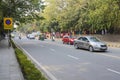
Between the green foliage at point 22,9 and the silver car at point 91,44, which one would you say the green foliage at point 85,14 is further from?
the silver car at point 91,44

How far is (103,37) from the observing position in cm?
4881

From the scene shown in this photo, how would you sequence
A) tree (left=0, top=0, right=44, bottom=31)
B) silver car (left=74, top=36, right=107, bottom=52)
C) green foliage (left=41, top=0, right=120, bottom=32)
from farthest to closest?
green foliage (left=41, top=0, right=120, bottom=32) < tree (left=0, top=0, right=44, bottom=31) < silver car (left=74, top=36, right=107, bottom=52)

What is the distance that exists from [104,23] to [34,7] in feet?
37.6

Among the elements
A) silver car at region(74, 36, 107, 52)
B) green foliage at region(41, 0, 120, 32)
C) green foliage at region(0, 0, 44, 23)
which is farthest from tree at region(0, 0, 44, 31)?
silver car at region(74, 36, 107, 52)

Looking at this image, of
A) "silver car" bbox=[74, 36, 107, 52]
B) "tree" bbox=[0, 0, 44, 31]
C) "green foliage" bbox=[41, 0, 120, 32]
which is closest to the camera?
"silver car" bbox=[74, 36, 107, 52]

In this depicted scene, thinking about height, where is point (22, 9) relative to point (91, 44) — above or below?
above

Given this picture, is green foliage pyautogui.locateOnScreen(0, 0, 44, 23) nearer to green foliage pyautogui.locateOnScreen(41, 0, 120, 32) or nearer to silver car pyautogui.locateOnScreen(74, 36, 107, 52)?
green foliage pyautogui.locateOnScreen(41, 0, 120, 32)

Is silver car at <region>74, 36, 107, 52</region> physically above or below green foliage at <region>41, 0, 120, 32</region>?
below

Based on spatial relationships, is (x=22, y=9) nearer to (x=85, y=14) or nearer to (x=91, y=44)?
(x=85, y=14)

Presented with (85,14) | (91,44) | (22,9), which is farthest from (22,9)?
(91,44)

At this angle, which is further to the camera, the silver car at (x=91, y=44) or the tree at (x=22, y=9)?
the tree at (x=22, y=9)

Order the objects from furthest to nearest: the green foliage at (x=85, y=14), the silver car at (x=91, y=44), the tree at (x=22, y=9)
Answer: the green foliage at (x=85, y=14), the tree at (x=22, y=9), the silver car at (x=91, y=44)

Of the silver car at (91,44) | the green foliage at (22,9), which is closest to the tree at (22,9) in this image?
the green foliage at (22,9)

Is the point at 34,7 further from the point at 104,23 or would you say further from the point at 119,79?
the point at 119,79
